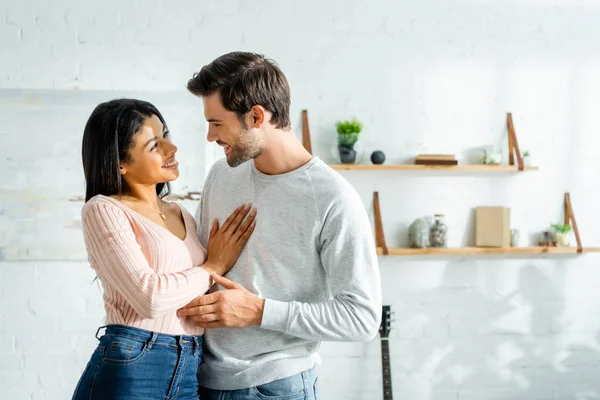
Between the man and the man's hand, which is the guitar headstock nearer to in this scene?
the man

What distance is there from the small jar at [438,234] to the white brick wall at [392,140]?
0.11 m

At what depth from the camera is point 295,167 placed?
1861 mm

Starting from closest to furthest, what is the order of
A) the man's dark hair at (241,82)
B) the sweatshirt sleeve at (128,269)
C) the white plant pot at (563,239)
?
the sweatshirt sleeve at (128,269), the man's dark hair at (241,82), the white plant pot at (563,239)

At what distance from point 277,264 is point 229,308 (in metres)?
0.17

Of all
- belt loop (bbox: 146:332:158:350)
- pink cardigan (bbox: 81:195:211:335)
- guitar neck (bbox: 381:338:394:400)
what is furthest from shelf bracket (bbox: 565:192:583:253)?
belt loop (bbox: 146:332:158:350)

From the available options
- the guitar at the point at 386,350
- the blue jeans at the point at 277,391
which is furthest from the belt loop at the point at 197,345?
the guitar at the point at 386,350

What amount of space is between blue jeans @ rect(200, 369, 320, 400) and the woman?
0.07 metres

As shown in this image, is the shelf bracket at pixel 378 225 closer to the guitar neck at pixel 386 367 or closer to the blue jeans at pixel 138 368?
the guitar neck at pixel 386 367

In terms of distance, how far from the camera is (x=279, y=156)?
1.85 m

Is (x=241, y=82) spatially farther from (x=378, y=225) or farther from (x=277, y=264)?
(x=378, y=225)

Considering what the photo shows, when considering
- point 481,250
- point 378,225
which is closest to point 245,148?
point 378,225

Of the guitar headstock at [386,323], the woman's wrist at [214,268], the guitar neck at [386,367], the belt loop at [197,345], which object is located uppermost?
the woman's wrist at [214,268]

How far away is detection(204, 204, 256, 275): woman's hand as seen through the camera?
1.83 metres

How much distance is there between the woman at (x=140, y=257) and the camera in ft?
5.55
